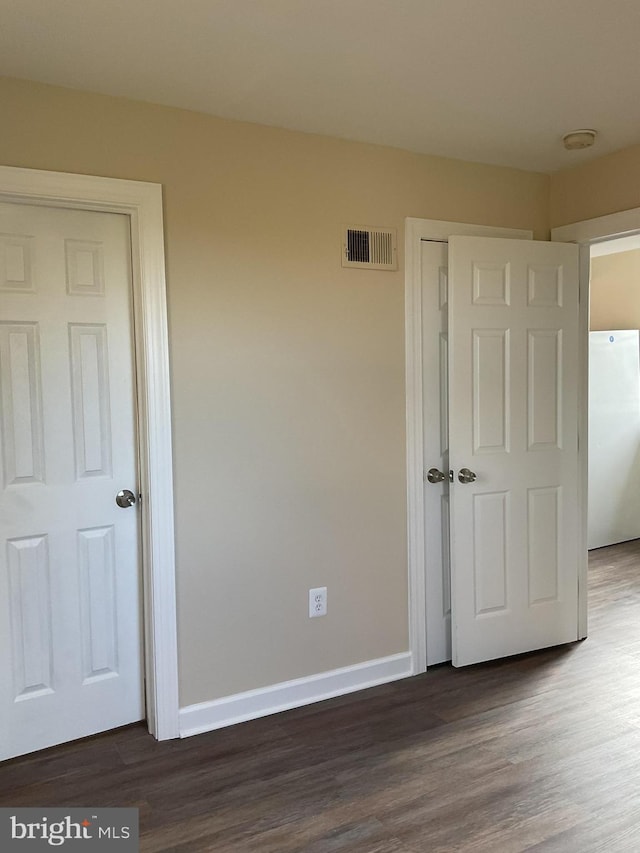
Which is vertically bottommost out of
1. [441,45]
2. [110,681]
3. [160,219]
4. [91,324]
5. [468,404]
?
[110,681]

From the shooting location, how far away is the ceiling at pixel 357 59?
6.23ft

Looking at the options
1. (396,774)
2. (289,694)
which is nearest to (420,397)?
(289,694)

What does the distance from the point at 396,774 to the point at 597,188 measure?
2.69 metres

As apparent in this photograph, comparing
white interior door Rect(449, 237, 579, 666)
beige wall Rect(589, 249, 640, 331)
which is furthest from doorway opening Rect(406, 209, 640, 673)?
beige wall Rect(589, 249, 640, 331)

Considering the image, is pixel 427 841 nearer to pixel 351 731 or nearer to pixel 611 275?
pixel 351 731

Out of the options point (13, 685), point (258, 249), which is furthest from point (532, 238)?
point (13, 685)

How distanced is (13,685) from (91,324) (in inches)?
52.6

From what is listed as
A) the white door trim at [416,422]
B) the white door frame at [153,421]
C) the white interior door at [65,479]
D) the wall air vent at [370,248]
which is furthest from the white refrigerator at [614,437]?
the white interior door at [65,479]

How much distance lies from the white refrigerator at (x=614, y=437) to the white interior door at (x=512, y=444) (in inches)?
77.2

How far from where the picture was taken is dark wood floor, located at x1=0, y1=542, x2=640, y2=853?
206 cm

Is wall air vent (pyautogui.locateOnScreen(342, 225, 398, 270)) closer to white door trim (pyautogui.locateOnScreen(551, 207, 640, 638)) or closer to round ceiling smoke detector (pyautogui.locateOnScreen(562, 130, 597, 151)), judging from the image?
round ceiling smoke detector (pyautogui.locateOnScreen(562, 130, 597, 151))

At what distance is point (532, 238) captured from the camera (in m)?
3.47

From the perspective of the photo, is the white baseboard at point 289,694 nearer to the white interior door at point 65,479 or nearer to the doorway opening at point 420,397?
the doorway opening at point 420,397

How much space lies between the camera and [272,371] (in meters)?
2.79
